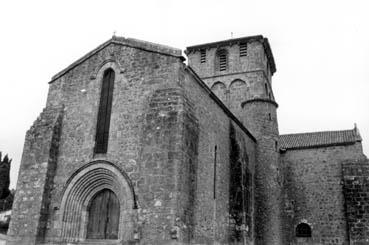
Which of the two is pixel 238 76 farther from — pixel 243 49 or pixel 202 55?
pixel 202 55

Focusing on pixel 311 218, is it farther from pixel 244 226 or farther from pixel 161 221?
pixel 161 221

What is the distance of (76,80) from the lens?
14758 mm

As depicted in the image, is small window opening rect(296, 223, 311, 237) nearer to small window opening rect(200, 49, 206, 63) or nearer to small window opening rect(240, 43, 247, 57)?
small window opening rect(240, 43, 247, 57)

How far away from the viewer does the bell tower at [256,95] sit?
18.8 m

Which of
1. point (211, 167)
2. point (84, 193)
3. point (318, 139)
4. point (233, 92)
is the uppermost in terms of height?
point (233, 92)

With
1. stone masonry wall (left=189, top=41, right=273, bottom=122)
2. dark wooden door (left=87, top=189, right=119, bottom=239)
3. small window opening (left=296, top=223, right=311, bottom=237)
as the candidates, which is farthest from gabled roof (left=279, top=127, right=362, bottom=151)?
dark wooden door (left=87, top=189, right=119, bottom=239)

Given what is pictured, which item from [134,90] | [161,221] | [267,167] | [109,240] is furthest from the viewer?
[267,167]

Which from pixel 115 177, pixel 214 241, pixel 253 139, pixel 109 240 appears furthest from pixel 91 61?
pixel 253 139

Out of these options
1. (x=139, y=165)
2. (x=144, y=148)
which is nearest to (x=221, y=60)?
(x=144, y=148)

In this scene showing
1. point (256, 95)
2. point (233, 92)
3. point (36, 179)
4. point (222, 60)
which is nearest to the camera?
point (36, 179)

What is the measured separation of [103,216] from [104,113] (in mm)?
3634

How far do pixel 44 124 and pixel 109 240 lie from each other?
5.07m

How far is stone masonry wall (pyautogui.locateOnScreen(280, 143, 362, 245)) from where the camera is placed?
20344mm

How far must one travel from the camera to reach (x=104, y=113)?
45.3ft
